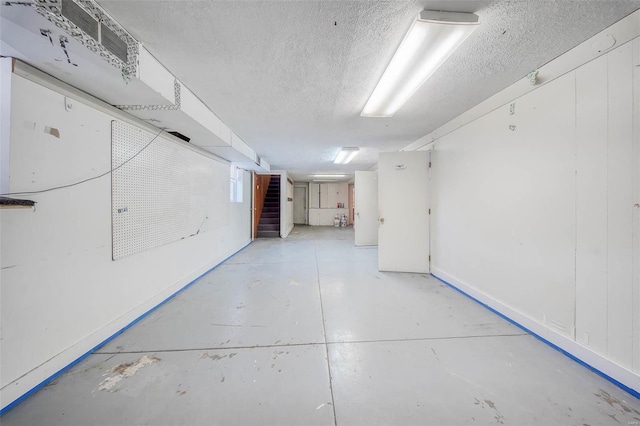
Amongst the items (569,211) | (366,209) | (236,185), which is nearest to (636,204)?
(569,211)

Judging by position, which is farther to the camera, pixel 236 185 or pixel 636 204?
pixel 236 185

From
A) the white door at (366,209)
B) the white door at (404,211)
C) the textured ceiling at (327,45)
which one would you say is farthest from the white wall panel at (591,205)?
the white door at (366,209)

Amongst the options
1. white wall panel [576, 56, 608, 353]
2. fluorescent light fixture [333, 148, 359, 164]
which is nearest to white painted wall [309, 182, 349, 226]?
fluorescent light fixture [333, 148, 359, 164]

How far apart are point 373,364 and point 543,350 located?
147 cm

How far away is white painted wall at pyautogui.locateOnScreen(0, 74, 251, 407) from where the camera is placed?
1.29 meters

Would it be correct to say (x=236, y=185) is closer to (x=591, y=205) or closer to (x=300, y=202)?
(x=591, y=205)

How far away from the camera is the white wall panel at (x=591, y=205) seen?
1.49m

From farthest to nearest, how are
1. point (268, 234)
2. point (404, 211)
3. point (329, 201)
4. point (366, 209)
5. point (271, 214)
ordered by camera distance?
point (329, 201)
point (271, 214)
point (268, 234)
point (366, 209)
point (404, 211)

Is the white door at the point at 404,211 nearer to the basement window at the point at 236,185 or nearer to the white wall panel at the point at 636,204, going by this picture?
the white wall panel at the point at 636,204

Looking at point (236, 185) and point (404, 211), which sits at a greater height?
point (236, 185)

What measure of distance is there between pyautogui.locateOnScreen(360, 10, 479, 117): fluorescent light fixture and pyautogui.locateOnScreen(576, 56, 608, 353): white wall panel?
105 centimetres

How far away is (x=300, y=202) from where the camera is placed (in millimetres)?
11336

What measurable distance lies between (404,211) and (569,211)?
2078 mm

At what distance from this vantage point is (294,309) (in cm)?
242
